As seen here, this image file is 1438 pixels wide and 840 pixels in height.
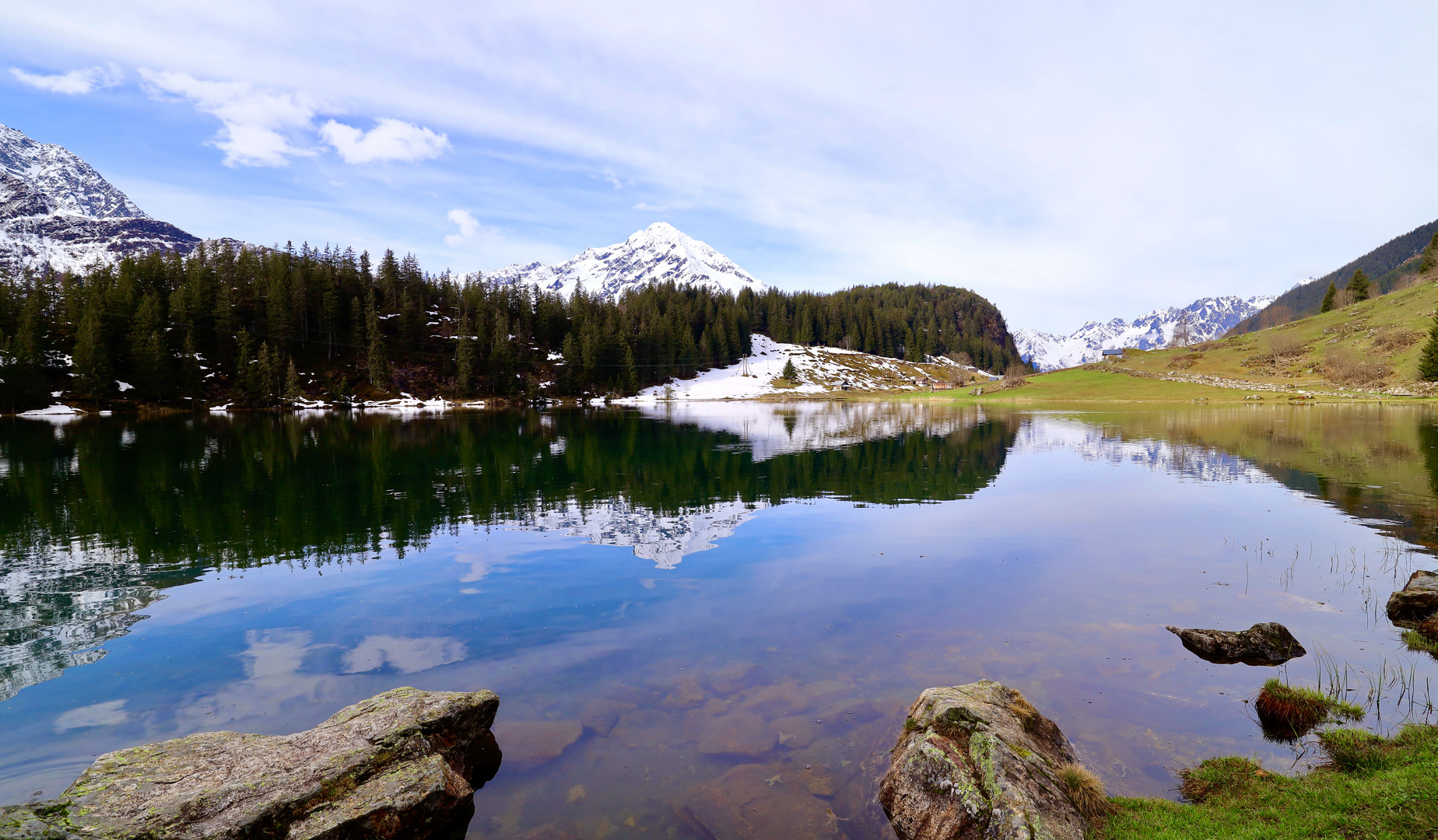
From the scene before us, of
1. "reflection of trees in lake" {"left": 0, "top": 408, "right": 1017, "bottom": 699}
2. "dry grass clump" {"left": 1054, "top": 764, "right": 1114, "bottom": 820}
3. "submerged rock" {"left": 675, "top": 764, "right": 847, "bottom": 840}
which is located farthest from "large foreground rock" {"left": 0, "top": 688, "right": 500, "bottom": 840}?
"dry grass clump" {"left": 1054, "top": 764, "right": 1114, "bottom": 820}

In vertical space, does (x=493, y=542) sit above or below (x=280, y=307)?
below

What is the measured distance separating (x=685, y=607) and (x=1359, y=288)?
206518mm

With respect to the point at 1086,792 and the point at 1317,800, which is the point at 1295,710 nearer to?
the point at 1317,800

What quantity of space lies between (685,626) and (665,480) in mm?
23906

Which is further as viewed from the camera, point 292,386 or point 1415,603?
point 292,386

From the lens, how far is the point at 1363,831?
663 cm

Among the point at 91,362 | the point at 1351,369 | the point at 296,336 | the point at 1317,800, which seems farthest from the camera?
the point at 296,336

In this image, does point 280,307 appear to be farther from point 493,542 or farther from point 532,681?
point 532,681

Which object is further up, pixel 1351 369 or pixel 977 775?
pixel 1351 369

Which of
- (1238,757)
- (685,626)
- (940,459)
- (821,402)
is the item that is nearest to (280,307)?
(821,402)

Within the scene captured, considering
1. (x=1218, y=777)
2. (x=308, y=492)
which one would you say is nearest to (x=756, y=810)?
(x=1218, y=777)

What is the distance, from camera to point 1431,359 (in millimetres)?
87375

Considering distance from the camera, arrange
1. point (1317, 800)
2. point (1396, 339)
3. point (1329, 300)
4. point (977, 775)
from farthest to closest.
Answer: point (1329, 300), point (1396, 339), point (977, 775), point (1317, 800)

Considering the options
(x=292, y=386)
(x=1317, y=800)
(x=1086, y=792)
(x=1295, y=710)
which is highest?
(x=292, y=386)
